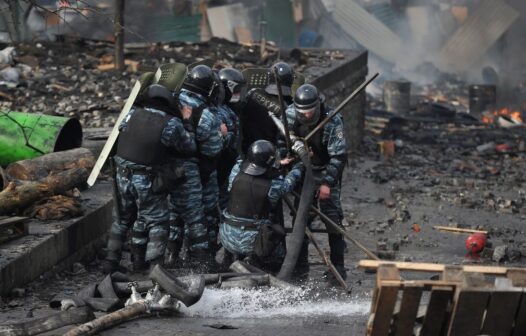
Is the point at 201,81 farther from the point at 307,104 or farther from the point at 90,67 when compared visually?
the point at 90,67

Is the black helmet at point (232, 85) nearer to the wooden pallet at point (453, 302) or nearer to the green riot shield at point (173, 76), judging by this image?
the green riot shield at point (173, 76)

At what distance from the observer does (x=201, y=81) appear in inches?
432

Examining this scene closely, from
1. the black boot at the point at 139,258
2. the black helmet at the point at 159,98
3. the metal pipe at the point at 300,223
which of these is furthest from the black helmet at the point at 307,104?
the black boot at the point at 139,258

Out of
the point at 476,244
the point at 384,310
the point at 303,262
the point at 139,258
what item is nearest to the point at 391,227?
the point at 476,244

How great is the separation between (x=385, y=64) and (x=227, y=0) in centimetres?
824

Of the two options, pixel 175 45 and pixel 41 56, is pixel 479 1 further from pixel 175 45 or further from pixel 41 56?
pixel 41 56

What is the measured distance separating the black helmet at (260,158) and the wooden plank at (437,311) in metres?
3.58

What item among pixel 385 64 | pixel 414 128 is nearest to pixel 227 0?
pixel 385 64

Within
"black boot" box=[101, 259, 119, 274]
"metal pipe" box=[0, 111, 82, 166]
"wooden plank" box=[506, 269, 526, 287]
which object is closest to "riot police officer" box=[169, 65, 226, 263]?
"black boot" box=[101, 259, 119, 274]

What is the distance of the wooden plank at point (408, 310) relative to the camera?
7.02m

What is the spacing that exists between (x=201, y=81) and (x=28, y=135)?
9.46 feet

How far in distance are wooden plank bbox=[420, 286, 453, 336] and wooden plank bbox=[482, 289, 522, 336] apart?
0.25 meters

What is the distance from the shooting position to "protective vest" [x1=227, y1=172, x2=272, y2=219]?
10.5m

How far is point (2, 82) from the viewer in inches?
737
